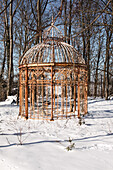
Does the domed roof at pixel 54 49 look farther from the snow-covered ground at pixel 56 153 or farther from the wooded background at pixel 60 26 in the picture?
the snow-covered ground at pixel 56 153

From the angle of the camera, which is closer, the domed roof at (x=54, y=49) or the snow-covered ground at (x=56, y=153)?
the snow-covered ground at (x=56, y=153)

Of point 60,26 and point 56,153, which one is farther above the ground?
point 60,26

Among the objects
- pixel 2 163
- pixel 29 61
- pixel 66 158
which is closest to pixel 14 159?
pixel 2 163

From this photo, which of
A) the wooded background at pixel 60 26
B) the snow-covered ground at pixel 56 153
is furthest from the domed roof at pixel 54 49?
the snow-covered ground at pixel 56 153

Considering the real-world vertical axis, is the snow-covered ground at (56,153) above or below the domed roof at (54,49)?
below

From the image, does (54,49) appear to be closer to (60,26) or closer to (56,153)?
(60,26)

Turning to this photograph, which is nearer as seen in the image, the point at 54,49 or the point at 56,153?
the point at 56,153

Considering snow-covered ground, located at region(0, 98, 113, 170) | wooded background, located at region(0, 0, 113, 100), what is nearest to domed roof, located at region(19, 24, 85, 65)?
wooded background, located at region(0, 0, 113, 100)

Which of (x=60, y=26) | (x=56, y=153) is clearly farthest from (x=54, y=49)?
(x=56, y=153)

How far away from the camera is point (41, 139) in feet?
17.0

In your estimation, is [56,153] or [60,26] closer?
[56,153]

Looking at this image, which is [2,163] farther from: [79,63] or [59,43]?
[59,43]

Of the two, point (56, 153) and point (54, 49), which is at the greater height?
point (54, 49)

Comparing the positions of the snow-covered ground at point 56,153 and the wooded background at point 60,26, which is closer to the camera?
the snow-covered ground at point 56,153
